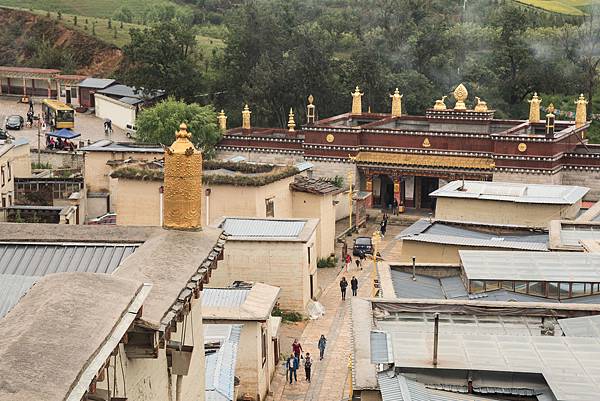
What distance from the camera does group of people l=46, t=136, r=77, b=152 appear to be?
5942 cm

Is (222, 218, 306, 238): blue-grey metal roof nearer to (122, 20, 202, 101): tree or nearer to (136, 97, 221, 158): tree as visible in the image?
(136, 97, 221, 158): tree

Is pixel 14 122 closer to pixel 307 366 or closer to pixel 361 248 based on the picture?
pixel 361 248

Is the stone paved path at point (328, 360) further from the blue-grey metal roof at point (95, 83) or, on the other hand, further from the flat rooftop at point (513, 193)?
the blue-grey metal roof at point (95, 83)

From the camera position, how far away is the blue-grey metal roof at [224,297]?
84.5 feet

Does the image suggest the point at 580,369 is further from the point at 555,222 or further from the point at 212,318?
the point at 555,222

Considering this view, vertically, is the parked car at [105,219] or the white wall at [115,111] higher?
the white wall at [115,111]

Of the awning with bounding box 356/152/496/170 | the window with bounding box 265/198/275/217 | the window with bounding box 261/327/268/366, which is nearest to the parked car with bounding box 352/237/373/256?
the window with bounding box 265/198/275/217

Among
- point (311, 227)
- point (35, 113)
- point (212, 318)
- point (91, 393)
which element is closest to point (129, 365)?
point (91, 393)

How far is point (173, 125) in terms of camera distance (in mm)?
54750

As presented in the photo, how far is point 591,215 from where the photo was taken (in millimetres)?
31531

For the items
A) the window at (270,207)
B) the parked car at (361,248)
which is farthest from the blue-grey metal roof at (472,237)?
the parked car at (361,248)

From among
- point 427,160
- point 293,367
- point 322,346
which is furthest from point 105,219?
point 293,367

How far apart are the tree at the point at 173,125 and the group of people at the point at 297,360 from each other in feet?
88.5

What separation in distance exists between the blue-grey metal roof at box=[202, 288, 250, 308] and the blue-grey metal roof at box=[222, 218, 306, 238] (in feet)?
17.3
